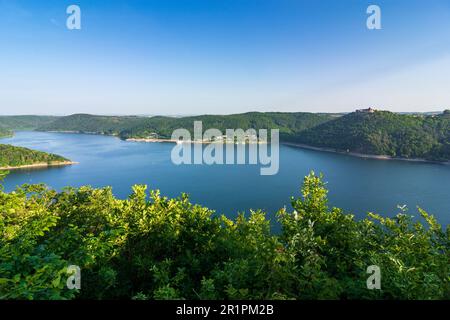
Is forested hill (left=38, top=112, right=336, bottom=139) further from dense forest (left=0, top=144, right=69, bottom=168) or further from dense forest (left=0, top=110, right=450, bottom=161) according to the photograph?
dense forest (left=0, top=144, right=69, bottom=168)

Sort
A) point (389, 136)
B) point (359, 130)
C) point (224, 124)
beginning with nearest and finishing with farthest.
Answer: point (389, 136), point (359, 130), point (224, 124)

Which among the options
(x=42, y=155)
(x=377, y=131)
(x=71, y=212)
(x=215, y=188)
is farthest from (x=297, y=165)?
(x=42, y=155)

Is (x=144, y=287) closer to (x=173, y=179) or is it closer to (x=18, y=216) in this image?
(x=18, y=216)

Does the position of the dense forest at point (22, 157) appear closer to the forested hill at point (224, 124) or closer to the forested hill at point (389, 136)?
the forested hill at point (224, 124)

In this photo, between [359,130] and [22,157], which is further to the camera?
[359,130]

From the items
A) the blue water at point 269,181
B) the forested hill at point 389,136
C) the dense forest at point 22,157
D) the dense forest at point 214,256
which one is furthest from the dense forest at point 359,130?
the dense forest at point 214,256

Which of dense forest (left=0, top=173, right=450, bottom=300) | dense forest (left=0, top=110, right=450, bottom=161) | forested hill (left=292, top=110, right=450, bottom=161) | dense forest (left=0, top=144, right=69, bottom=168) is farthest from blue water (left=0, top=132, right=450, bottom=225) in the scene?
dense forest (left=0, top=173, right=450, bottom=300)

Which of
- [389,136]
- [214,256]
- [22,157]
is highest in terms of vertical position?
[389,136]

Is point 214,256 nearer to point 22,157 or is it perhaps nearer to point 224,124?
point 22,157

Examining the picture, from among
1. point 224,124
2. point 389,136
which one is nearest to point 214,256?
point 389,136
